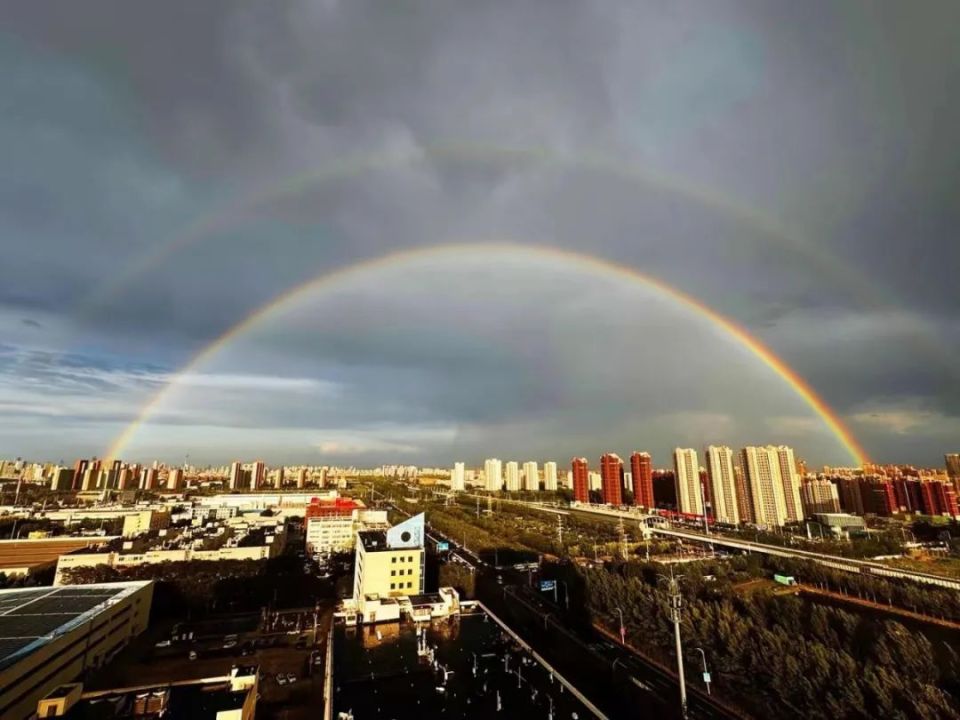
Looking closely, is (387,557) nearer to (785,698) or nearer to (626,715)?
(626,715)

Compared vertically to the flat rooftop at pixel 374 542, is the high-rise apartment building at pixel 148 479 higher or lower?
higher

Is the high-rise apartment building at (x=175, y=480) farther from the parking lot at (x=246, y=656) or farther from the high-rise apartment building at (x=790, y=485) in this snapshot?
the high-rise apartment building at (x=790, y=485)

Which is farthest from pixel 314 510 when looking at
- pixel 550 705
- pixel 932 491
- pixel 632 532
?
pixel 932 491

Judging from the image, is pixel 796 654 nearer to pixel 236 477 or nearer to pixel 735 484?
pixel 735 484

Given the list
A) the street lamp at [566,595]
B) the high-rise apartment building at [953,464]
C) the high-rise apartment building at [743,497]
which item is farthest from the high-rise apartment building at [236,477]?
the high-rise apartment building at [953,464]

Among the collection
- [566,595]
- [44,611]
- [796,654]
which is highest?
[44,611]

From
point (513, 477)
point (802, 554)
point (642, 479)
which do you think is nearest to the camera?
point (802, 554)

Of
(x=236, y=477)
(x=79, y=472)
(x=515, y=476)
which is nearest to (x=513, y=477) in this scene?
(x=515, y=476)
